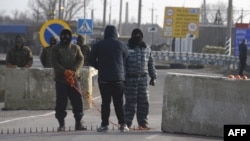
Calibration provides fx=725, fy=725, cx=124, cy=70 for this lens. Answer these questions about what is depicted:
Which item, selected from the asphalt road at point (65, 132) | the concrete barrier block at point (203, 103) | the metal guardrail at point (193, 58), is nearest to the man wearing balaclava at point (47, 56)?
the asphalt road at point (65, 132)

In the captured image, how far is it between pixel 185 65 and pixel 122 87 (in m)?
36.9

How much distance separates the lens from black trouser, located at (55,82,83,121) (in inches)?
500

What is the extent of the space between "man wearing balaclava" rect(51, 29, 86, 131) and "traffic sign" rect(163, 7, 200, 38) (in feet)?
138

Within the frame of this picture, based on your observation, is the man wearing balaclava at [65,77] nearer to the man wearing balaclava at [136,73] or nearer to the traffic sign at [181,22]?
the man wearing balaclava at [136,73]

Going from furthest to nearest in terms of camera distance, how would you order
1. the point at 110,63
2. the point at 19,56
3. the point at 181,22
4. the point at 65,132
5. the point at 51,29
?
the point at 181,22 < the point at 51,29 < the point at 19,56 < the point at 65,132 < the point at 110,63

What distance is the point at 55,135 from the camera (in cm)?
1180

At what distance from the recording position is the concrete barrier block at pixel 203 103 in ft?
39.3

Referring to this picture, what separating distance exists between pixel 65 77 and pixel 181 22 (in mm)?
44314

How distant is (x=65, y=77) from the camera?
1256cm

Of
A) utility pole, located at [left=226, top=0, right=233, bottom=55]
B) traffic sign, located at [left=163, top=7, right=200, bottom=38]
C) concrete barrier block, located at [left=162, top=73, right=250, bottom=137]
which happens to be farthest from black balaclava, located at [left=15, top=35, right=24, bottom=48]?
traffic sign, located at [left=163, top=7, right=200, bottom=38]

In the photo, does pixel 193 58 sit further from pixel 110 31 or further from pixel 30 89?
pixel 110 31

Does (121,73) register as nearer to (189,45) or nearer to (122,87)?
(122,87)

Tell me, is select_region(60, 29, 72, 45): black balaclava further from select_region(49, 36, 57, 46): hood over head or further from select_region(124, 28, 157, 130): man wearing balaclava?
select_region(49, 36, 57, 46): hood over head

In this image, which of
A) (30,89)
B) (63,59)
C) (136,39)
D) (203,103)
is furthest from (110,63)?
(30,89)
